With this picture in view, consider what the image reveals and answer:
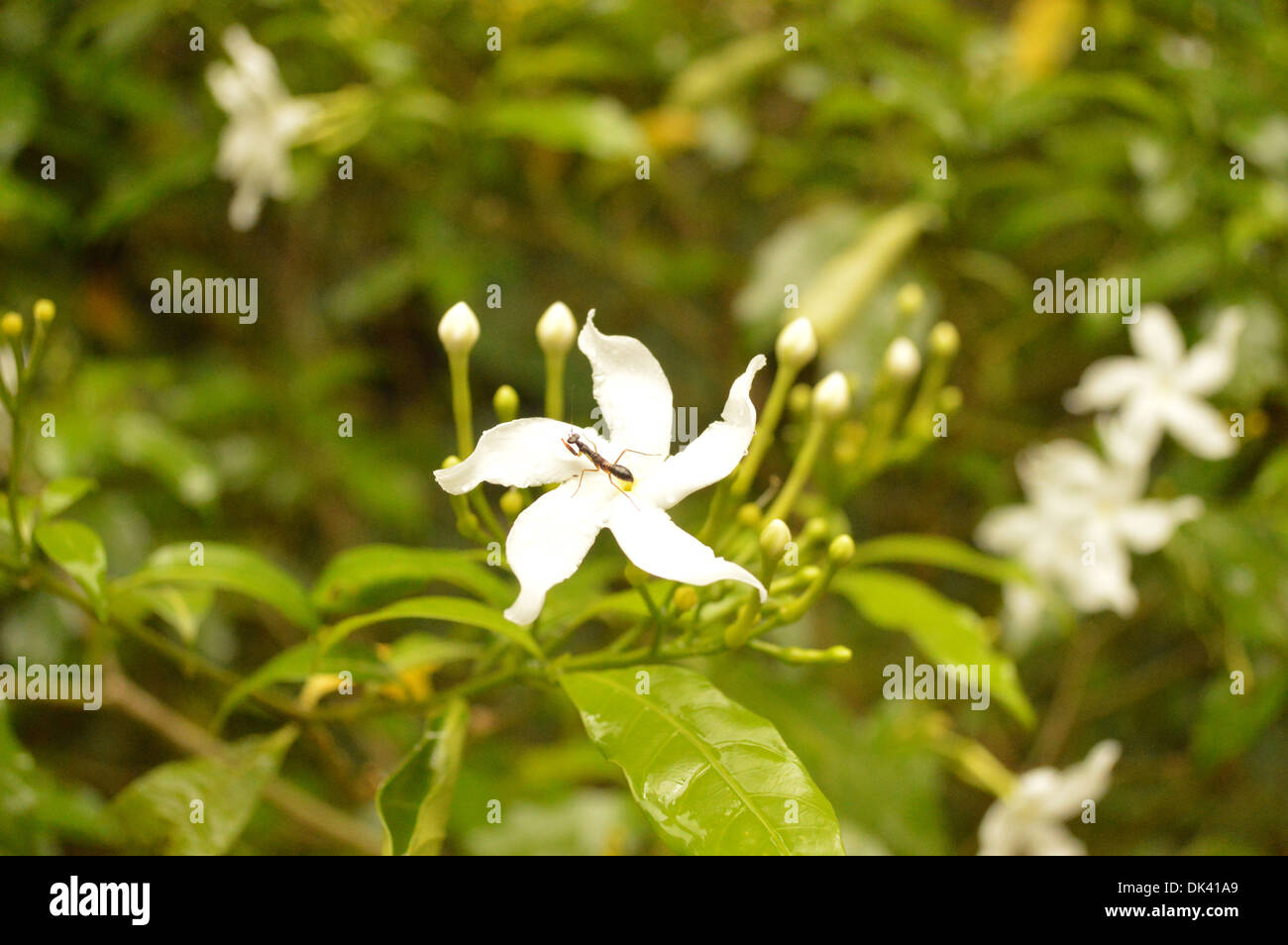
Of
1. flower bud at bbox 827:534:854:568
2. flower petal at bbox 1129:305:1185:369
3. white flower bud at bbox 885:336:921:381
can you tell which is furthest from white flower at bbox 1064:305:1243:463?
flower bud at bbox 827:534:854:568

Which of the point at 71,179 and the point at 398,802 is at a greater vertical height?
the point at 71,179

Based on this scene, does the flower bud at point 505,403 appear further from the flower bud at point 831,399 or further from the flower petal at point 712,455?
the flower bud at point 831,399

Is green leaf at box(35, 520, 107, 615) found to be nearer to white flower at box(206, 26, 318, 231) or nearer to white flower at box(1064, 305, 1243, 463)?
white flower at box(206, 26, 318, 231)

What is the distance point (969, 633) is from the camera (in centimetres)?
102

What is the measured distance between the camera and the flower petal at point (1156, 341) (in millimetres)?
1491

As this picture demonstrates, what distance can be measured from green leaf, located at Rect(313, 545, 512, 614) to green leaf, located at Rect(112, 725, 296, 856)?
16 cm

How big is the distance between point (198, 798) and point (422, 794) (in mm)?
255

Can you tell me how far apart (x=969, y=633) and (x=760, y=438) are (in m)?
0.39

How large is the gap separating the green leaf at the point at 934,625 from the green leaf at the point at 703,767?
1.28ft

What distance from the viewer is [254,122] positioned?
1.58 m

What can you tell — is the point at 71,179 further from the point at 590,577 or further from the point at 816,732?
the point at 816,732

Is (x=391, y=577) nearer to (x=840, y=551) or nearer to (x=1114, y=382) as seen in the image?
(x=840, y=551)

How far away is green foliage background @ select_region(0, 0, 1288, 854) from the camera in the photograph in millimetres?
1504
